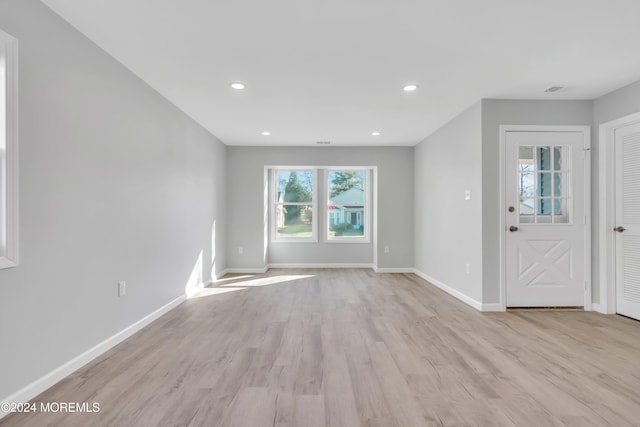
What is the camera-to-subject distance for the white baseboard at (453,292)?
3.79 meters

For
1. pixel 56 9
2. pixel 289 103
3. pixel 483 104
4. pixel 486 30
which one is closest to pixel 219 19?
pixel 56 9

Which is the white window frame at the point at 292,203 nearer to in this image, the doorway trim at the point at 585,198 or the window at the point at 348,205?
the window at the point at 348,205

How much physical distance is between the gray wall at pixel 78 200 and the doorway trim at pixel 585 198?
3.82m

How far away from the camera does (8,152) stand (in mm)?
1759

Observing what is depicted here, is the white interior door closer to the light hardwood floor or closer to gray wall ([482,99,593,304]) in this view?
the light hardwood floor

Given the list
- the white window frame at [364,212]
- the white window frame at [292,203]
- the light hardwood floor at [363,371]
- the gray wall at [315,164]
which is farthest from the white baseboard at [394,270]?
the light hardwood floor at [363,371]

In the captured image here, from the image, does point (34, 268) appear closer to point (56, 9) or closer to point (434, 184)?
point (56, 9)

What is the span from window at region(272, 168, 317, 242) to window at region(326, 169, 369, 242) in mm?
421

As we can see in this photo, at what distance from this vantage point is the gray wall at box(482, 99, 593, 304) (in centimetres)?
368

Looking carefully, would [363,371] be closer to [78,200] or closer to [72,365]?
[72,365]

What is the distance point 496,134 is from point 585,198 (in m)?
1.28

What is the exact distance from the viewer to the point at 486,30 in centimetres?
231

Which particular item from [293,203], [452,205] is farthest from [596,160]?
[293,203]

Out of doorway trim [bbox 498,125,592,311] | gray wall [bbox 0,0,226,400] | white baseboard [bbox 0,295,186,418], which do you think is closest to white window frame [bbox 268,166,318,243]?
gray wall [bbox 0,0,226,400]
